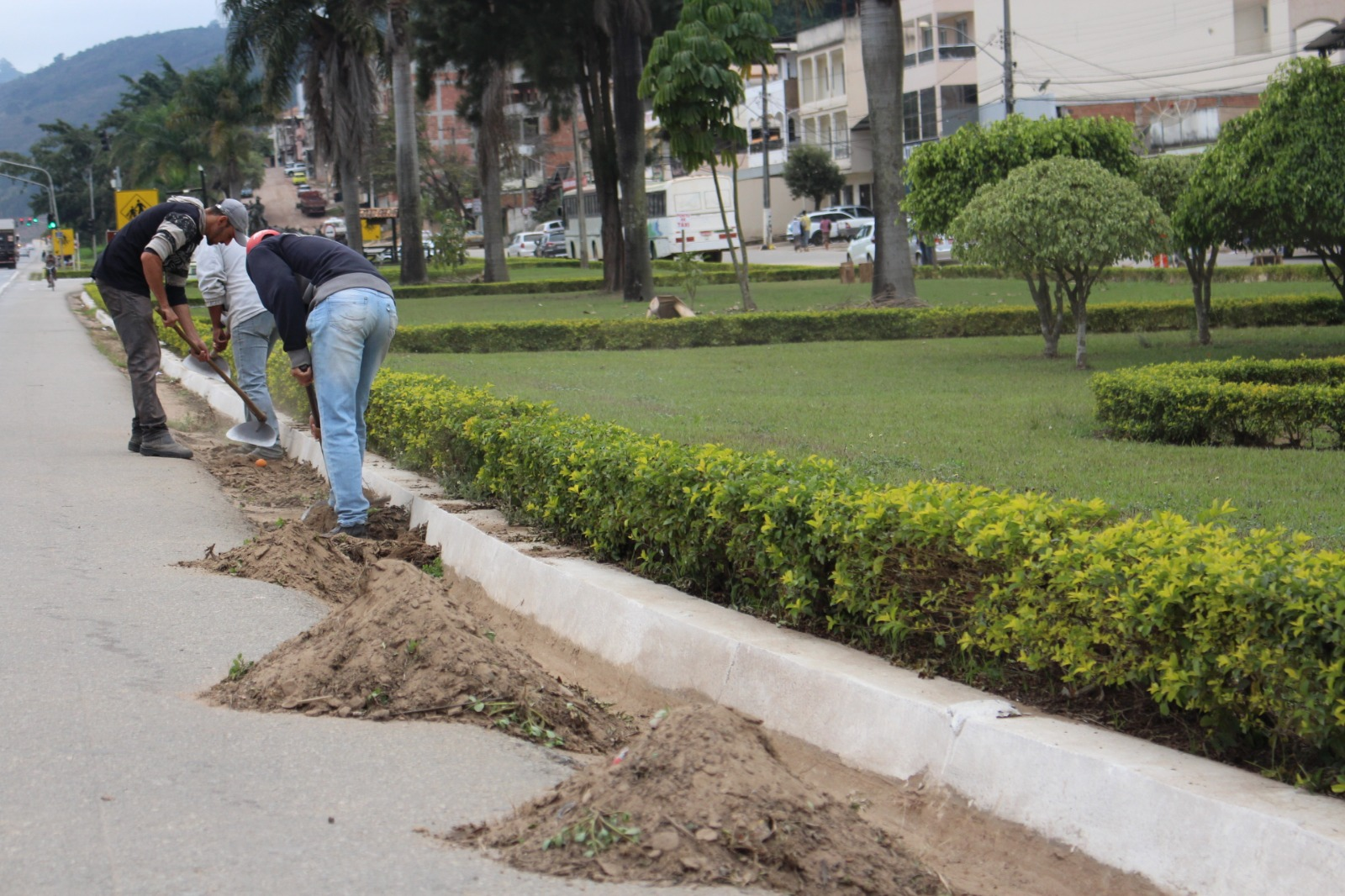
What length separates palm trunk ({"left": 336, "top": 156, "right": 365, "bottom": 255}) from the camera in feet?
145

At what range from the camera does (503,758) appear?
4.33 metres

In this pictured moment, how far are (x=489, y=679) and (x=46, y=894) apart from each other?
5.76 ft

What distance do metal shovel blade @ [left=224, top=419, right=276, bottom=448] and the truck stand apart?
277 feet

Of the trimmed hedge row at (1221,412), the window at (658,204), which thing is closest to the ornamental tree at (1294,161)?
the trimmed hedge row at (1221,412)

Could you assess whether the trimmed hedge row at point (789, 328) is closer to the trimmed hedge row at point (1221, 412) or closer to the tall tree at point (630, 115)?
the tall tree at point (630, 115)

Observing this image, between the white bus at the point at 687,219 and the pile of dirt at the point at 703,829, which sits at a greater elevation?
the white bus at the point at 687,219

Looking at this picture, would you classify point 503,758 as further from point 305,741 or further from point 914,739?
point 914,739

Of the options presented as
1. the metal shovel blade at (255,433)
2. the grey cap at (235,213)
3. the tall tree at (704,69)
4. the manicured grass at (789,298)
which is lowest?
the metal shovel blade at (255,433)

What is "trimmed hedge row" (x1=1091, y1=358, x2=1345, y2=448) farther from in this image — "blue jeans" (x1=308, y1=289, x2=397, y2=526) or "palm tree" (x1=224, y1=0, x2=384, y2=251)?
"palm tree" (x1=224, y1=0, x2=384, y2=251)

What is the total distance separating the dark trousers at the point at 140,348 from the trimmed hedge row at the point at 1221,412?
279 inches

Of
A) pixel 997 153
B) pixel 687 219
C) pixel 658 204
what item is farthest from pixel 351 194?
pixel 997 153

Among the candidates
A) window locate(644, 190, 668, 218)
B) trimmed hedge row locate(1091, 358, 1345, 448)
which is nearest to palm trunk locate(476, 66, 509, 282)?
window locate(644, 190, 668, 218)

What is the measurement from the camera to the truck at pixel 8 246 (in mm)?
85887

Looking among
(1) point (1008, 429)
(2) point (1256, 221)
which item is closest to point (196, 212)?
(1) point (1008, 429)
